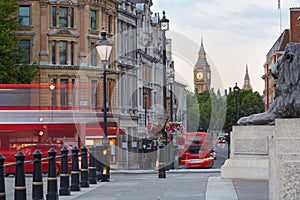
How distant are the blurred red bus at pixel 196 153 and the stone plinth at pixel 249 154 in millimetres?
26037

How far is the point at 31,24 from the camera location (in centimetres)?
5309

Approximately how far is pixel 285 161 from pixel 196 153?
1512 inches

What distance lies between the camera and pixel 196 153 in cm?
4591

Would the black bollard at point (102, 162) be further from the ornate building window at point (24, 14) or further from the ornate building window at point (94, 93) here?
the ornate building window at point (24, 14)

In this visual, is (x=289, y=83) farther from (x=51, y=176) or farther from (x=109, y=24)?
(x=109, y=24)

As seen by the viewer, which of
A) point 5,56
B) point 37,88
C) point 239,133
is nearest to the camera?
point 239,133

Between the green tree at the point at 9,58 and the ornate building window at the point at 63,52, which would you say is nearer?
the green tree at the point at 9,58

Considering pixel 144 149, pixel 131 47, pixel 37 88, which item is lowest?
pixel 144 149

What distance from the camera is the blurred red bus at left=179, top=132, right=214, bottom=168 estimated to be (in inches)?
1713

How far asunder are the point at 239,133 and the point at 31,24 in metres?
39.1

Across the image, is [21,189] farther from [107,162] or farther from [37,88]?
[37,88]

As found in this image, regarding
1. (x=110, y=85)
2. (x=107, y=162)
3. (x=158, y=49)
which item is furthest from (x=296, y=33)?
(x=107, y=162)

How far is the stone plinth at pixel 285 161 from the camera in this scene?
24.9 feet

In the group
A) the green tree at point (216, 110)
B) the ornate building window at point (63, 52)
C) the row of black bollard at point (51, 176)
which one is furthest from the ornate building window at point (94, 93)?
the row of black bollard at point (51, 176)
